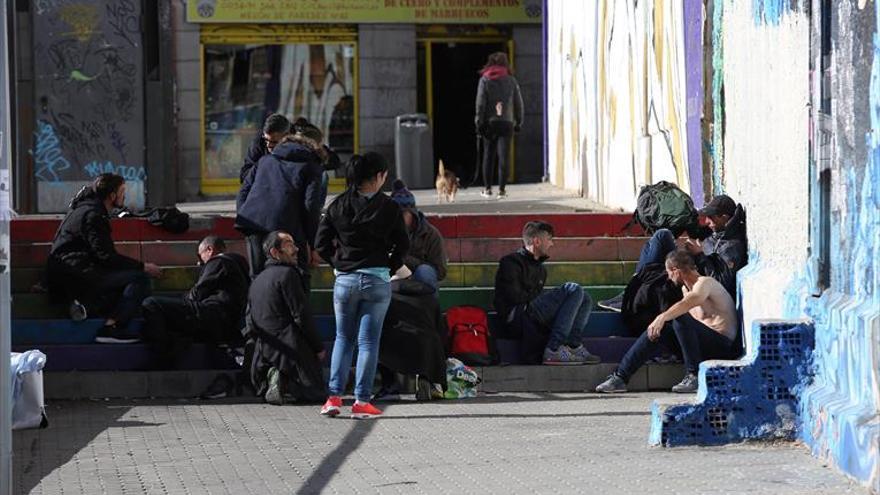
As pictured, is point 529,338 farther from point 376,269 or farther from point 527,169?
point 527,169

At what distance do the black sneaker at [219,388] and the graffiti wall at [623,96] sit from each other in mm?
4200

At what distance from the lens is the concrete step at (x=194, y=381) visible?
12.6 meters

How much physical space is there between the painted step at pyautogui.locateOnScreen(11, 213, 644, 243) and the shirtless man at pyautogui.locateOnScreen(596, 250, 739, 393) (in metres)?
2.30

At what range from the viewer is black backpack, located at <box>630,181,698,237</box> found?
13281 mm

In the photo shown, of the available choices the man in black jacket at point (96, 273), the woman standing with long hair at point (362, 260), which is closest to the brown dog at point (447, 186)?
the man in black jacket at point (96, 273)

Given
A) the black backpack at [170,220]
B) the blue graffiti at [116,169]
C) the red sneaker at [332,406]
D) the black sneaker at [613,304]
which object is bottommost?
the red sneaker at [332,406]

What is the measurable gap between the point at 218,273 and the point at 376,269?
1774mm

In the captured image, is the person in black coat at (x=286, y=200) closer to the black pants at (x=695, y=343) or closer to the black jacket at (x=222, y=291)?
the black jacket at (x=222, y=291)

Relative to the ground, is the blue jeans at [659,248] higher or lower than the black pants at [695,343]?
higher

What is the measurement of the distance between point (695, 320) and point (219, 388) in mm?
3317

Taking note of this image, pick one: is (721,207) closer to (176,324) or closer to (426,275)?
(426,275)

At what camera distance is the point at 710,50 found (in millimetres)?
14086

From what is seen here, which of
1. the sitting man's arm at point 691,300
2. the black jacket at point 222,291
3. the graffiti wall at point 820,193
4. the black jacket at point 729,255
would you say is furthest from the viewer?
the black jacket at point 222,291

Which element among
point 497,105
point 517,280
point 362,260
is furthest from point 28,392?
point 497,105
